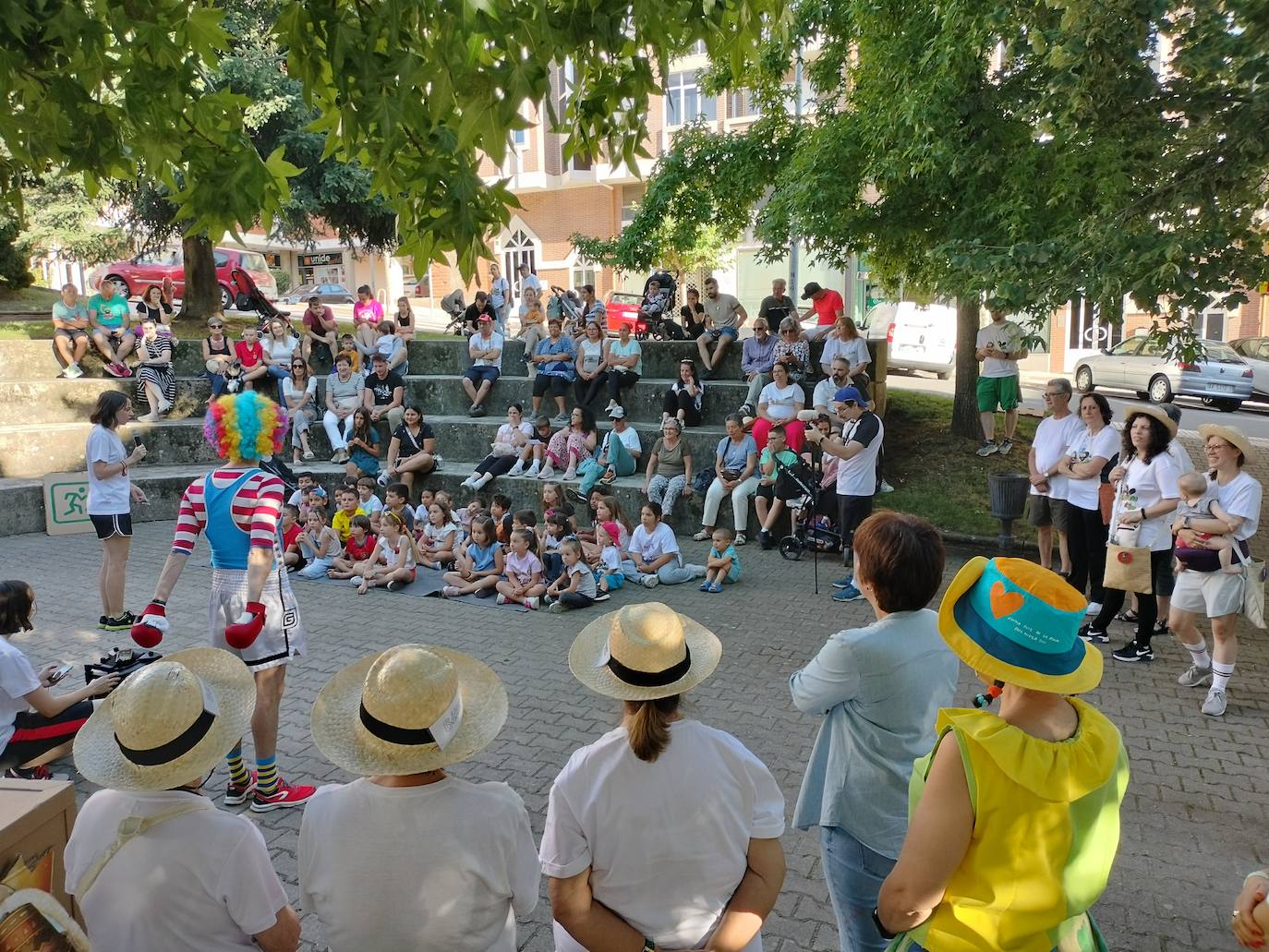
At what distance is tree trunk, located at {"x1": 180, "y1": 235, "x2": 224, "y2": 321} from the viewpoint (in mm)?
20344

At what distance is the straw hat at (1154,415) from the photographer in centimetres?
737

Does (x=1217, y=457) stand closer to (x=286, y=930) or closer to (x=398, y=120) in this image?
(x=398, y=120)

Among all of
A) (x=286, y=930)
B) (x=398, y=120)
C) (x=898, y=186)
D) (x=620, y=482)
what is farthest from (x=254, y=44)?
(x=286, y=930)

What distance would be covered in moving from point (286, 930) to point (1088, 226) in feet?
27.1

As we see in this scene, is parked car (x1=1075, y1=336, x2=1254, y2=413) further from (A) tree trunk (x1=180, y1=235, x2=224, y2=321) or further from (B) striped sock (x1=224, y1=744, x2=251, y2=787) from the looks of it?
(B) striped sock (x1=224, y1=744, x2=251, y2=787)

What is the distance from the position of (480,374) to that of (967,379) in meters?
7.49

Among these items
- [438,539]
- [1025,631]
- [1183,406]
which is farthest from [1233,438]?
[1183,406]

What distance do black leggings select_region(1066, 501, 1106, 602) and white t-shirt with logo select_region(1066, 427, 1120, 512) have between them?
0.28 feet

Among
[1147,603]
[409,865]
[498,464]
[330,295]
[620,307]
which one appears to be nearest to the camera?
[409,865]

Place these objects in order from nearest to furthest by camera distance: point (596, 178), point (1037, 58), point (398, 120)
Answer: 1. point (398, 120)
2. point (1037, 58)
3. point (596, 178)

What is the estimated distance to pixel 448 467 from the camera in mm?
14531

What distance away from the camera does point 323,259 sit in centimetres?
→ 4862

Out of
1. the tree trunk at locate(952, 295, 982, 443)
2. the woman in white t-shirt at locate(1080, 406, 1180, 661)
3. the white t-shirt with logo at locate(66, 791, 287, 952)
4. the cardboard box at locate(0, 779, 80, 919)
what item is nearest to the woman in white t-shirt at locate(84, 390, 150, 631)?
the cardboard box at locate(0, 779, 80, 919)

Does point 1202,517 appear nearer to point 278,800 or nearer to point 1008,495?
point 1008,495
